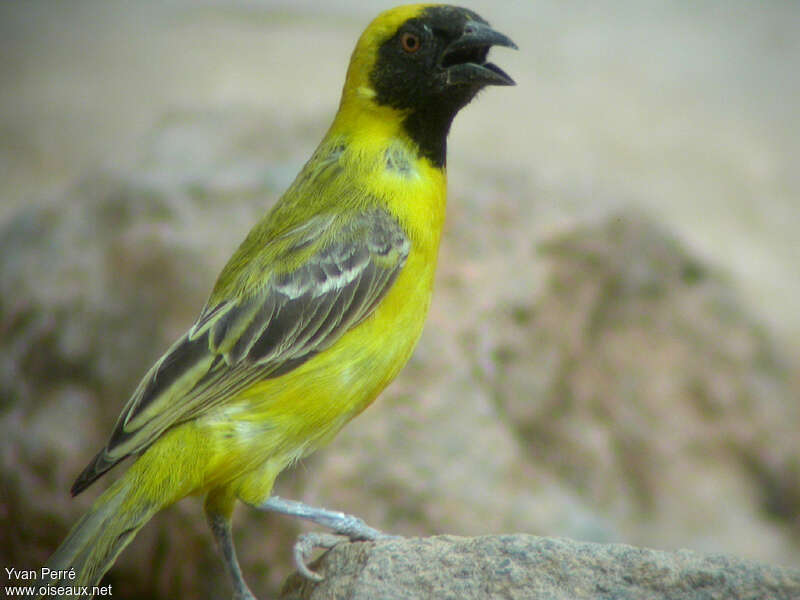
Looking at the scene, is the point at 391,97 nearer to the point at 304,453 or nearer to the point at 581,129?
the point at 304,453

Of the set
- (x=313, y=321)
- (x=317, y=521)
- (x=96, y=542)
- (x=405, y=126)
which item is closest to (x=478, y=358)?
(x=405, y=126)

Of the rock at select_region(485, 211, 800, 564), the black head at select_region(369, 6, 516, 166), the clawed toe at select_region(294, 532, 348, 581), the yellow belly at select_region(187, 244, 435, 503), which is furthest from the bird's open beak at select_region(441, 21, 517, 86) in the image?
the rock at select_region(485, 211, 800, 564)

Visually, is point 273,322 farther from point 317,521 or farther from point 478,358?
point 478,358

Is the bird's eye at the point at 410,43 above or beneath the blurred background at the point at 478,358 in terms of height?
above

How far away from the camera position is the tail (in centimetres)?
395

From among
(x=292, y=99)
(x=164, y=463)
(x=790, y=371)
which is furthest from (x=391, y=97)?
(x=292, y=99)

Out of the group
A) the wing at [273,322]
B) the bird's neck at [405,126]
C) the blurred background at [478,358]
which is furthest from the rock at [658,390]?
the wing at [273,322]

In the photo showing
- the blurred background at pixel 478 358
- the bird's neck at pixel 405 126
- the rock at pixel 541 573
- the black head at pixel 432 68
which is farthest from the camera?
the blurred background at pixel 478 358

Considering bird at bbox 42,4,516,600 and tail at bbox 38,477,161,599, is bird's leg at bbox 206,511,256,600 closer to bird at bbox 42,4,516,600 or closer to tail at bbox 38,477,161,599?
bird at bbox 42,4,516,600

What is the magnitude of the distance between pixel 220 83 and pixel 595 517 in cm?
679

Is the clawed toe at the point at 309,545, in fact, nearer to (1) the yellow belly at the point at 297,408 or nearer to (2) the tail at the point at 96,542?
(1) the yellow belly at the point at 297,408

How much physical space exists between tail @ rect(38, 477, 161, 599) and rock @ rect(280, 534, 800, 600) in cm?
73

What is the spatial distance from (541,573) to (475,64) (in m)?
2.07

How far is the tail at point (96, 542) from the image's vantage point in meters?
3.95
